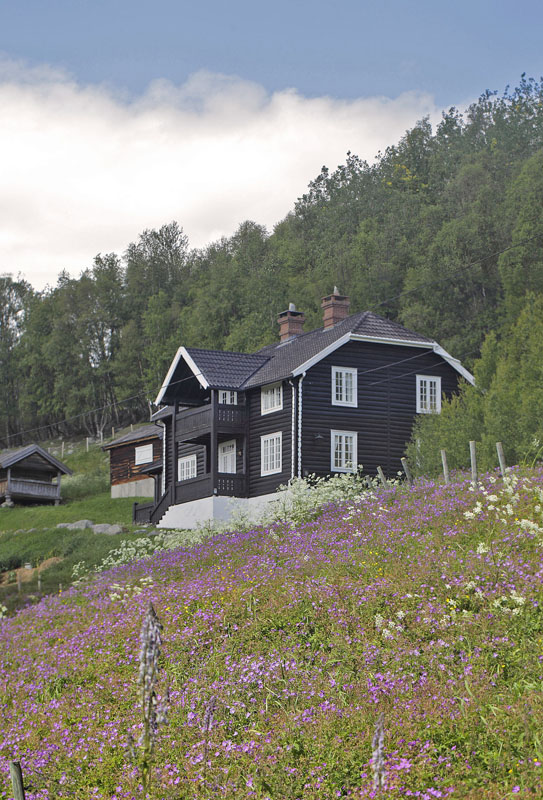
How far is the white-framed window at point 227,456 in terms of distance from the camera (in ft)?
A: 122

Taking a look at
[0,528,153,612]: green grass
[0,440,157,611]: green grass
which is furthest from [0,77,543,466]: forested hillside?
[0,528,153,612]: green grass

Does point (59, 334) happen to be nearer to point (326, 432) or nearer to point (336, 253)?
point (336, 253)

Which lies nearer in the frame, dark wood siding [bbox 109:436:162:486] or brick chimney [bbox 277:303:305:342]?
brick chimney [bbox 277:303:305:342]

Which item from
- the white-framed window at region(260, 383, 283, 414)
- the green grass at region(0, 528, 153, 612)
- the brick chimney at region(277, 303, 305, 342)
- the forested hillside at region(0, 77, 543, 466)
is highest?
the forested hillside at region(0, 77, 543, 466)

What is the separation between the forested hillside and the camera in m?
59.9

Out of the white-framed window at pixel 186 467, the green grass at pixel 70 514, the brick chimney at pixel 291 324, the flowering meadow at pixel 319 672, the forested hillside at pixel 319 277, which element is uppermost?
the forested hillside at pixel 319 277

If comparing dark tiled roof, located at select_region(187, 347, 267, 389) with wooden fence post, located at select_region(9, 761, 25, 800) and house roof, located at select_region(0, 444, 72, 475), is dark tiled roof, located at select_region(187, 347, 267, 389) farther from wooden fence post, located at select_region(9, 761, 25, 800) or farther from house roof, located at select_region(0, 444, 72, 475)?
wooden fence post, located at select_region(9, 761, 25, 800)

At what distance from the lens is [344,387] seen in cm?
3550

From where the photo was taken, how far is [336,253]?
72.1m

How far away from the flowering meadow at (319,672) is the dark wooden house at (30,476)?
119ft

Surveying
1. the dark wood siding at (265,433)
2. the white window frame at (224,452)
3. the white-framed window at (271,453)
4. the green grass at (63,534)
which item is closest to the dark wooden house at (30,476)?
the green grass at (63,534)

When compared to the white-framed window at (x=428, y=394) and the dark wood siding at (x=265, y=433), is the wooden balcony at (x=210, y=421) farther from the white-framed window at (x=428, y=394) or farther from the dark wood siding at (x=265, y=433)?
the white-framed window at (x=428, y=394)

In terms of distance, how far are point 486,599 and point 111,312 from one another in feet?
255

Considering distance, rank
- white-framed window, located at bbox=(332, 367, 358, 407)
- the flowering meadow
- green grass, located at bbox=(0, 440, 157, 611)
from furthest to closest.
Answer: white-framed window, located at bbox=(332, 367, 358, 407) < green grass, located at bbox=(0, 440, 157, 611) < the flowering meadow
